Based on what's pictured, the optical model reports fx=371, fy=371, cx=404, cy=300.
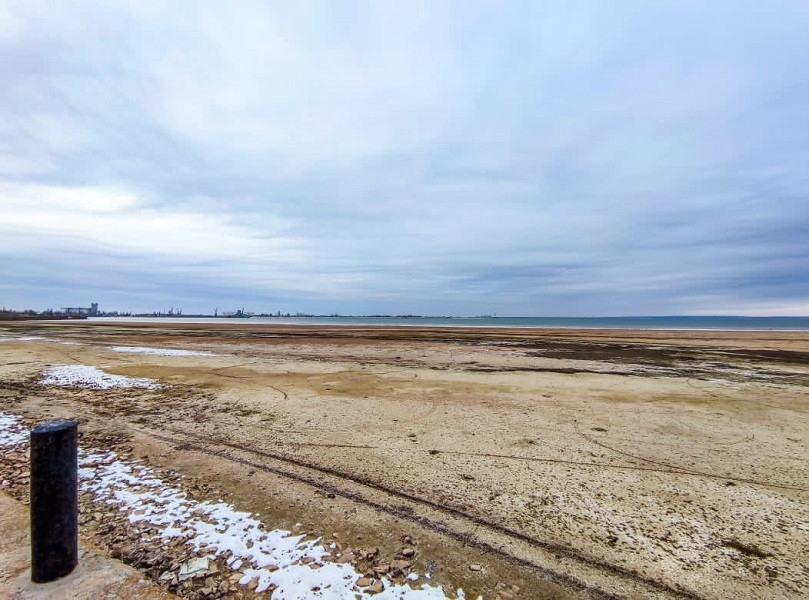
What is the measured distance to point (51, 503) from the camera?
282 cm

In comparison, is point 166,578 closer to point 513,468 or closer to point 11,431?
point 513,468

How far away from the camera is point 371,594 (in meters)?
2.76

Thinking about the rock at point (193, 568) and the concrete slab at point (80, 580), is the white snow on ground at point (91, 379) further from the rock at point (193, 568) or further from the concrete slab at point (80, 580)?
the rock at point (193, 568)

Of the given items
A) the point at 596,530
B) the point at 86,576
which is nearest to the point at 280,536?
the point at 86,576

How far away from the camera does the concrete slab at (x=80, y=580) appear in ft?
8.73

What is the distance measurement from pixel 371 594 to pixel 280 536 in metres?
1.14

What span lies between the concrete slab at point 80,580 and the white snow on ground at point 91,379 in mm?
7680

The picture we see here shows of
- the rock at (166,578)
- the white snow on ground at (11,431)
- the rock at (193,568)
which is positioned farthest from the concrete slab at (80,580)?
the white snow on ground at (11,431)

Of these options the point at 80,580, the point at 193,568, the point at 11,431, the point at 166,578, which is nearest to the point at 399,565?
the point at 193,568

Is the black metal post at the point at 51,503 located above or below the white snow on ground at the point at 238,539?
above

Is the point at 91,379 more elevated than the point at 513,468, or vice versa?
the point at 91,379

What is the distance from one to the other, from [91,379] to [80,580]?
35.3 ft

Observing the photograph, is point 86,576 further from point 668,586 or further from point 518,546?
point 668,586

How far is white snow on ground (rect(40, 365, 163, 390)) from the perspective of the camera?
33.4 ft
